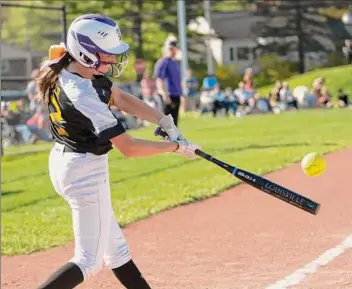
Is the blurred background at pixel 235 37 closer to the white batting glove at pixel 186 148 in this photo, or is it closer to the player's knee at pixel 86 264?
the white batting glove at pixel 186 148

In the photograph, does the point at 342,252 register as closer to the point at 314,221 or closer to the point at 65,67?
the point at 314,221

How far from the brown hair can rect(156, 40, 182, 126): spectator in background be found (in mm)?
9999

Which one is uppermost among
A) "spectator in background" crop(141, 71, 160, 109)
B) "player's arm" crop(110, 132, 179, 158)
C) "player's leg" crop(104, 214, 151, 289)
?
"player's arm" crop(110, 132, 179, 158)

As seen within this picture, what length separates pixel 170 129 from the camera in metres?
5.51

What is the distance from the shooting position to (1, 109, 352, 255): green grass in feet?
31.1

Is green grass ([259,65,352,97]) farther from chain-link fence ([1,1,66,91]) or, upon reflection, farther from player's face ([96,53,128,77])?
player's face ([96,53,128,77])

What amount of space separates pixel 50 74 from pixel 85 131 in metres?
0.39

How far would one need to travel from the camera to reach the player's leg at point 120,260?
17.6 feet

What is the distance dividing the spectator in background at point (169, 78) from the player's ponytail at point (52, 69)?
9955 millimetres

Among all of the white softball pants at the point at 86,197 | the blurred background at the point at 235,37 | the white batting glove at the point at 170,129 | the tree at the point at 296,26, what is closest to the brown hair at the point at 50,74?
the white softball pants at the point at 86,197

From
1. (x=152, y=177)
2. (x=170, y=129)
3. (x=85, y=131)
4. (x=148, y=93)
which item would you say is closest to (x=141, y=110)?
(x=170, y=129)

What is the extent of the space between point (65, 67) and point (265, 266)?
263cm

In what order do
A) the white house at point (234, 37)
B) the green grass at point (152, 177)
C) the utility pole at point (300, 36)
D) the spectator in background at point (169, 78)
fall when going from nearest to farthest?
the green grass at point (152, 177) < the spectator in background at point (169, 78) < the utility pole at point (300, 36) < the white house at point (234, 37)

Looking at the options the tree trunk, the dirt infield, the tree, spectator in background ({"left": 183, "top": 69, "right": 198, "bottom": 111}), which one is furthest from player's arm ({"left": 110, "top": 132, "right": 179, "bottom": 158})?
the tree
